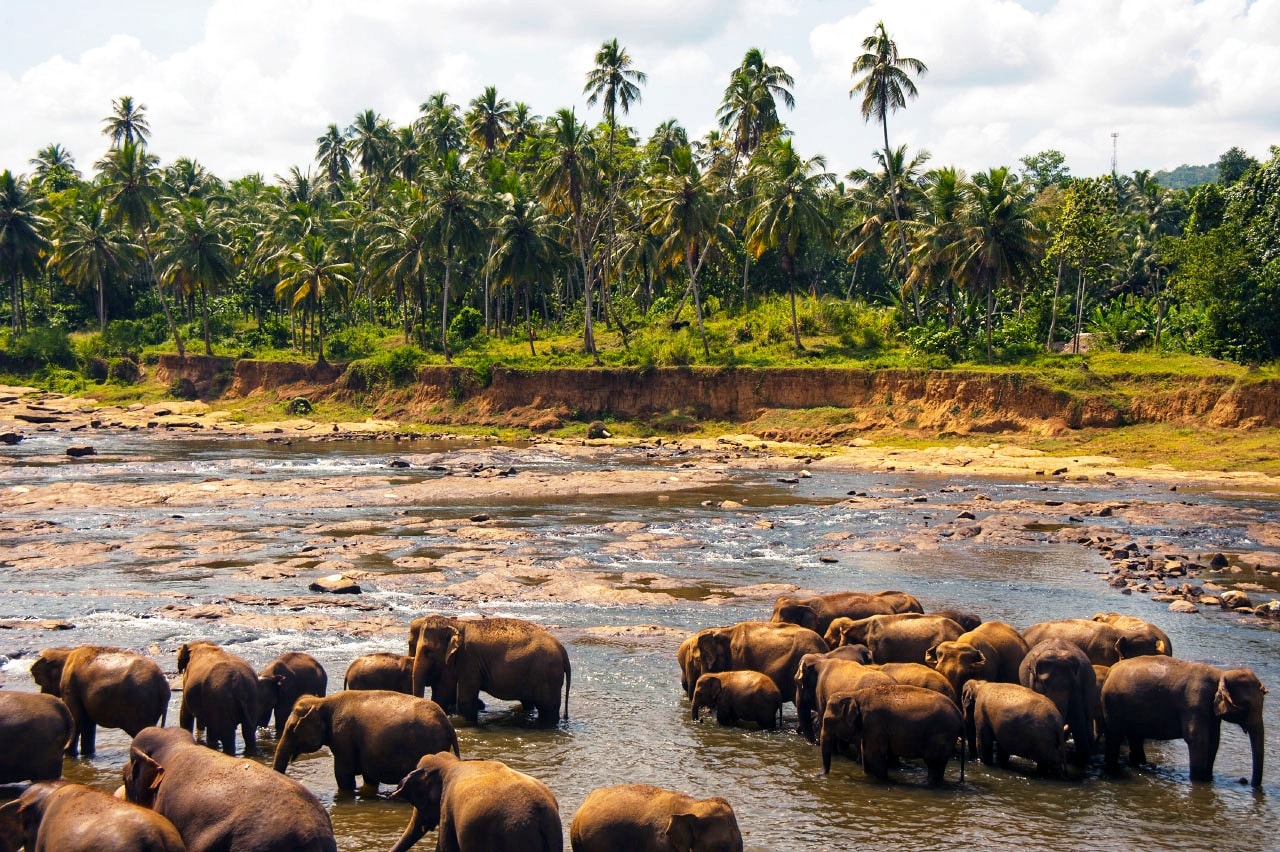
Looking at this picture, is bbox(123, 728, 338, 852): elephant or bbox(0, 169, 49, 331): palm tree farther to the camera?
bbox(0, 169, 49, 331): palm tree

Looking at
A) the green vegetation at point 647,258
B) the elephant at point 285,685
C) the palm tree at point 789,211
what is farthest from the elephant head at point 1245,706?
the palm tree at point 789,211

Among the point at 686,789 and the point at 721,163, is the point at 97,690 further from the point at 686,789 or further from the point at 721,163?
the point at 721,163

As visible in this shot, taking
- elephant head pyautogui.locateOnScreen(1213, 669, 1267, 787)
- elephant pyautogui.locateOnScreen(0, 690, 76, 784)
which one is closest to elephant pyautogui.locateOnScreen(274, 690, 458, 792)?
elephant pyautogui.locateOnScreen(0, 690, 76, 784)

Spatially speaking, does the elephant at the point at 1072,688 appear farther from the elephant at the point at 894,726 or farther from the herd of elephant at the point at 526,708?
the elephant at the point at 894,726

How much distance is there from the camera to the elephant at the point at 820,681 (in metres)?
14.0

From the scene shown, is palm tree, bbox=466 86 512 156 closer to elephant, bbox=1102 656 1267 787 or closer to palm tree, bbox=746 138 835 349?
palm tree, bbox=746 138 835 349

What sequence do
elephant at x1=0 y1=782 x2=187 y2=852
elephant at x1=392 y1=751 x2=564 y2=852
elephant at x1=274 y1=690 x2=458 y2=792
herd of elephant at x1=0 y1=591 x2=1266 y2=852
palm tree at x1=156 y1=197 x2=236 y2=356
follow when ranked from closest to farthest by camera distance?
elephant at x1=0 y1=782 x2=187 y2=852, herd of elephant at x1=0 y1=591 x2=1266 y2=852, elephant at x1=392 y1=751 x2=564 y2=852, elephant at x1=274 y1=690 x2=458 y2=792, palm tree at x1=156 y1=197 x2=236 y2=356

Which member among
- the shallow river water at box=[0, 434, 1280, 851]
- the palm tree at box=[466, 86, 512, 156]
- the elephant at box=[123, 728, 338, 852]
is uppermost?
the palm tree at box=[466, 86, 512, 156]

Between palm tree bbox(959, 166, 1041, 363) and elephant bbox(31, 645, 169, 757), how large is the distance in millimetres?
48918

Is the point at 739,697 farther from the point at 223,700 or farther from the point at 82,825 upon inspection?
the point at 82,825

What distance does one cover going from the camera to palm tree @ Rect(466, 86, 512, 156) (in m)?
86.8

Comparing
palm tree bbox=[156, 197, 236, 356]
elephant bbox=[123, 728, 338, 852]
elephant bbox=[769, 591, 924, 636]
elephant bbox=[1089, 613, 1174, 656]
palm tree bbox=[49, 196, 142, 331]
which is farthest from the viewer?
palm tree bbox=[49, 196, 142, 331]

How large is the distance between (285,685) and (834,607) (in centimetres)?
836

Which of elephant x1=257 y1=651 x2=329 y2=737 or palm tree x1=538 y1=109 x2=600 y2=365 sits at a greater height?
palm tree x1=538 y1=109 x2=600 y2=365
